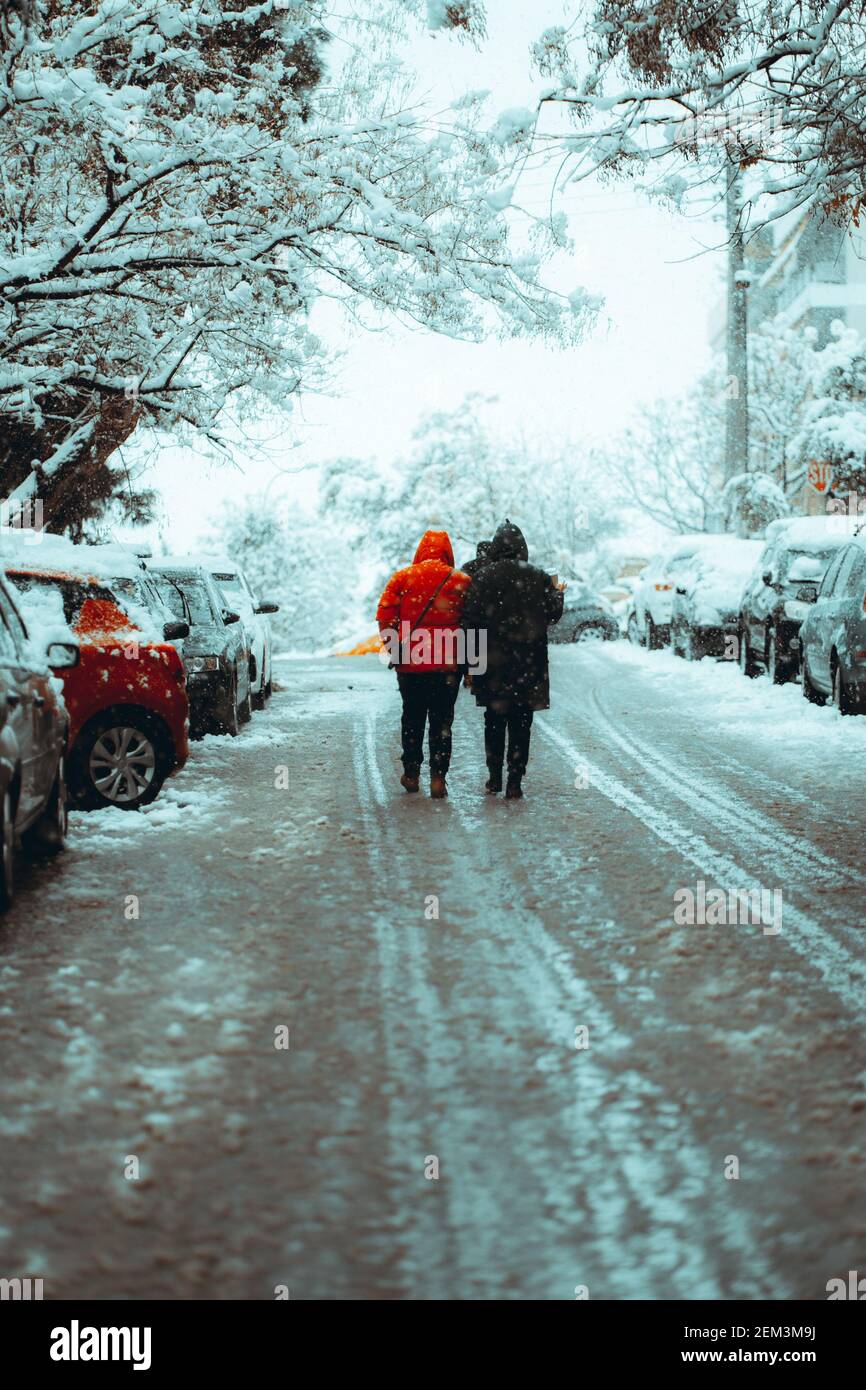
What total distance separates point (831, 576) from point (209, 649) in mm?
6462

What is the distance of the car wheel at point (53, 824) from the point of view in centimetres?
753

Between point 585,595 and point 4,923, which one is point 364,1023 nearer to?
point 4,923

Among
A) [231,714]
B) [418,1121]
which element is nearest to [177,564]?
[231,714]

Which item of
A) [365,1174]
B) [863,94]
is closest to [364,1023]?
[365,1174]

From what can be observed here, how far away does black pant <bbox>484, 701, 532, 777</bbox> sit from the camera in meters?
9.62

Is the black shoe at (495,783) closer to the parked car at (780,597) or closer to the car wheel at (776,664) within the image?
the parked car at (780,597)

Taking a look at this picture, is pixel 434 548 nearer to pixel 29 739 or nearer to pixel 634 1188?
pixel 29 739

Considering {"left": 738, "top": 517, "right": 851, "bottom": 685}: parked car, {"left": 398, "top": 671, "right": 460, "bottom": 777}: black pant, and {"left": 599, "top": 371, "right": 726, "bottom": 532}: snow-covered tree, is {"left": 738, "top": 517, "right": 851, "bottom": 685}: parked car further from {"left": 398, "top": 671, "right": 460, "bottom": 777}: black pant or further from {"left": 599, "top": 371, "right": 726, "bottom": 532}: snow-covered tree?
{"left": 599, "top": 371, "right": 726, "bottom": 532}: snow-covered tree

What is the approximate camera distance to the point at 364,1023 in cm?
478

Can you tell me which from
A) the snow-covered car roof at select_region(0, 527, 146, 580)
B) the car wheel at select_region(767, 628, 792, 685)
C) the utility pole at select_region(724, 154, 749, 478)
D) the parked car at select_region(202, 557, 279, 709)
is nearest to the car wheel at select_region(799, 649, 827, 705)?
the car wheel at select_region(767, 628, 792, 685)

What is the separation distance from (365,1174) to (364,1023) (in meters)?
1.21

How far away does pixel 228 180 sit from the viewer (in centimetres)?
1215

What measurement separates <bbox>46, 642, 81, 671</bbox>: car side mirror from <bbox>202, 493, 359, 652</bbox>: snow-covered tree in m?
70.4

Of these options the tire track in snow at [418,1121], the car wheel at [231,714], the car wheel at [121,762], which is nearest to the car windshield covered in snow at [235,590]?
the car wheel at [231,714]
